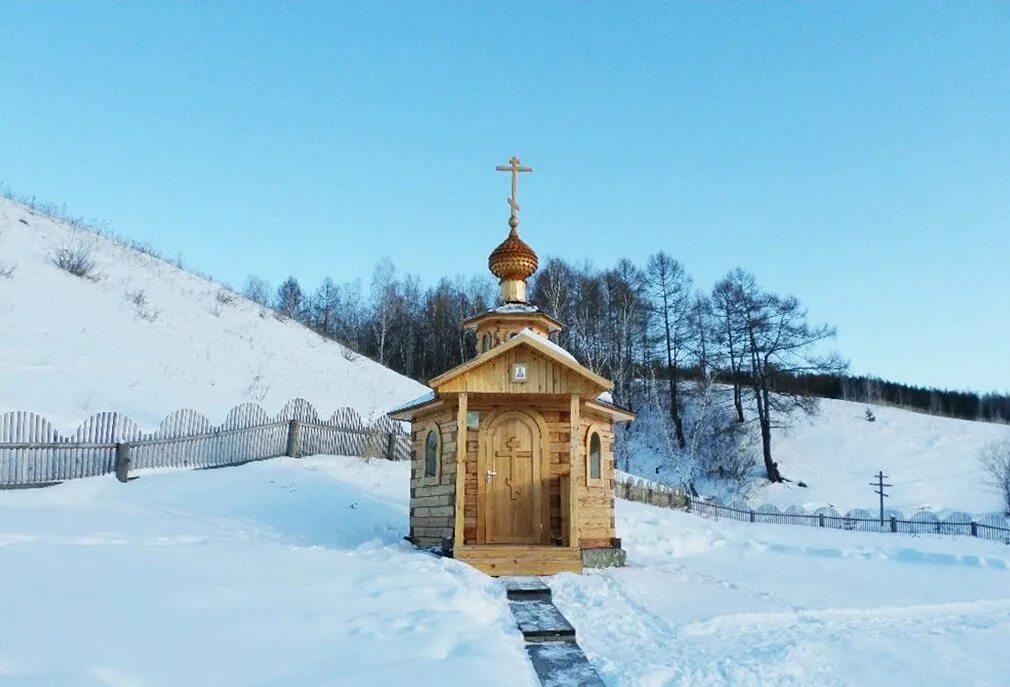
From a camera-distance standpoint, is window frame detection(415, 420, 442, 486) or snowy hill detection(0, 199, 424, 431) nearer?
window frame detection(415, 420, 442, 486)

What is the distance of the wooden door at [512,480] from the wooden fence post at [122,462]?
814 centimetres

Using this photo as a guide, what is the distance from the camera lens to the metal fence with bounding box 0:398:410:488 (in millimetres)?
13711

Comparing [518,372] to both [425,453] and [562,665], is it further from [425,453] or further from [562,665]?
[562,665]

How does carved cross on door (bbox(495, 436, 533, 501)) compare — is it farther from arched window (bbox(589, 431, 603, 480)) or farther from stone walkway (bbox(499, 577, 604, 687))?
stone walkway (bbox(499, 577, 604, 687))

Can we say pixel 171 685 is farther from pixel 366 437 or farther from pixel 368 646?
pixel 366 437

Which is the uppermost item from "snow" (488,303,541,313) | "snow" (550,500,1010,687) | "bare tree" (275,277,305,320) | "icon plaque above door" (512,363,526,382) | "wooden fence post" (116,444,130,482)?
"bare tree" (275,277,305,320)

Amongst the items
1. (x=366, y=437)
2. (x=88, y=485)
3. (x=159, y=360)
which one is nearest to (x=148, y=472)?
(x=88, y=485)

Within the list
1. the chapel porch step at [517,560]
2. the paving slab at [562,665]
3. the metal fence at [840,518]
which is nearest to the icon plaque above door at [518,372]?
the chapel porch step at [517,560]

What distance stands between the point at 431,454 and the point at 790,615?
6.82 metres

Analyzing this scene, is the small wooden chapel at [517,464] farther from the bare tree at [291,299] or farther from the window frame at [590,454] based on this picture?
the bare tree at [291,299]

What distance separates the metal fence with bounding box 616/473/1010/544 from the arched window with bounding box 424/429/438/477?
1230cm

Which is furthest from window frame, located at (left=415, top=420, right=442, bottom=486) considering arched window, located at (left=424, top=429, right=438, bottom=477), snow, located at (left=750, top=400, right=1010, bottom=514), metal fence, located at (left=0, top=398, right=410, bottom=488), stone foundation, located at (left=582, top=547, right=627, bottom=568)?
snow, located at (left=750, top=400, right=1010, bottom=514)

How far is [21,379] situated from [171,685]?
53.3 feet

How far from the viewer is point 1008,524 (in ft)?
82.2
